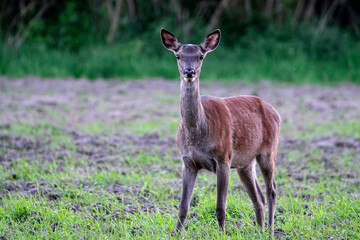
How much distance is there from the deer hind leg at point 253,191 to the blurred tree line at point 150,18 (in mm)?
11764

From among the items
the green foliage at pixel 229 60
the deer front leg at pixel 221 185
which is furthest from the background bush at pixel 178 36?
the deer front leg at pixel 221 185

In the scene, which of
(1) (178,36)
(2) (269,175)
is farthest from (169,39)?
(1) (178,36)

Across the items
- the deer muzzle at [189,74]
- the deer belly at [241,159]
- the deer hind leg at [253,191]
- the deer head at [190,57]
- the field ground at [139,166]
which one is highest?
the deer head at [190,57]

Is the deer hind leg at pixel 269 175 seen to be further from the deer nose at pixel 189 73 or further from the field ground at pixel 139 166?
the deer nose at pixel 189 73

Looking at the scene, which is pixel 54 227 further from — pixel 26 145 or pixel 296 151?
pixel 296 151

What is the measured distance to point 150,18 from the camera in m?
18.7

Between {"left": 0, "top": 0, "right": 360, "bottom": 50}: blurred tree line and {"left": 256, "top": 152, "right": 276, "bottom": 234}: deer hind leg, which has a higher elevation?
{"left": 0, "top": 0, "right": 360, "bottom": 50}: blurred tree line

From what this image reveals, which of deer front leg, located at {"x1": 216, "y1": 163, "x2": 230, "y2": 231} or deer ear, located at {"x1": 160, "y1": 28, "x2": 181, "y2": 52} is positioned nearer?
deer front leg, located at {"x1": 216, "y1": 163, "x2": 230, "y2": 231}

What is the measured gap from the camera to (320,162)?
8781mm

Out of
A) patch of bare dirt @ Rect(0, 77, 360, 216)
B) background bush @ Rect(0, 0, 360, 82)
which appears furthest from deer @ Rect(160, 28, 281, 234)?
background bush @ Rect(0, 0, 360, 82)

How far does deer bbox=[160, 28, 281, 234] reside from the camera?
5.63 metres

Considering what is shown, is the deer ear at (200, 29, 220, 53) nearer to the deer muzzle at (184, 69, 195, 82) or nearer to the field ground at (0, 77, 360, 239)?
the deer muzzle at (184, 69, 195, 82)

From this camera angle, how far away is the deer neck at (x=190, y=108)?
564 cm

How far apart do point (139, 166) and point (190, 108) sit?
2775 mm
